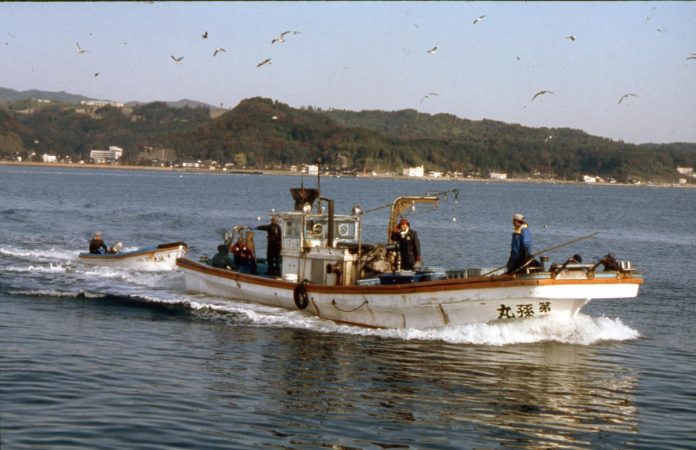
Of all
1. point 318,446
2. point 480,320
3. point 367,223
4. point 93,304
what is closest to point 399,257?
point 480,320

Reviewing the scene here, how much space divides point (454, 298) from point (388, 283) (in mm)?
2396

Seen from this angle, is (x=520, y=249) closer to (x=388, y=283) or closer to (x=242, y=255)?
(x=388, y=283)

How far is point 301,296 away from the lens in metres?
26.5

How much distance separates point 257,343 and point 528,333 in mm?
6628

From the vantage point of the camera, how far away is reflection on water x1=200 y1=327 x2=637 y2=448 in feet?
51.7

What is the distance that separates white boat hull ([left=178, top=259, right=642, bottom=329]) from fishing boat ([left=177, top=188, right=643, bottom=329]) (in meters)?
0.02

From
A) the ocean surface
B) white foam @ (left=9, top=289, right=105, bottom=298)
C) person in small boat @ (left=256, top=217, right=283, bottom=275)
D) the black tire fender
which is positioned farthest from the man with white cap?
white foam @ (left=9, top=289, right=105, bottom=298)

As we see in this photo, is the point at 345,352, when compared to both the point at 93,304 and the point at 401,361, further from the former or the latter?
the point at 93,304

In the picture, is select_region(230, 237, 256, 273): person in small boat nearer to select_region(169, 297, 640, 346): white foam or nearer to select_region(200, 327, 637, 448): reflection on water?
select_region(169, 297, 640, 346): white foam

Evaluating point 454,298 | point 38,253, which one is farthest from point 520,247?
point 38,253

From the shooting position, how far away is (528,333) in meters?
23.1

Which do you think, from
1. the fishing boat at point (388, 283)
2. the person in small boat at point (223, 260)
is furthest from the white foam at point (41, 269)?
the person in small boat at point (223, 260)

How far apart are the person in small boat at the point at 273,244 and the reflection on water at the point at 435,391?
4881 mm

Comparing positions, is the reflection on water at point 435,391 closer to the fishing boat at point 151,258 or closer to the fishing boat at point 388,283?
the fishing boat at point 388,283
